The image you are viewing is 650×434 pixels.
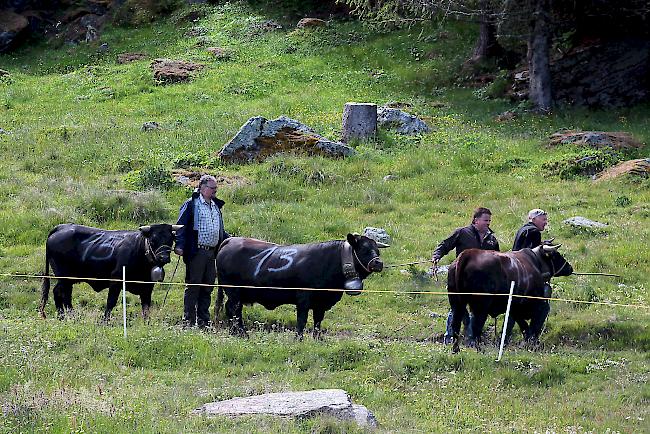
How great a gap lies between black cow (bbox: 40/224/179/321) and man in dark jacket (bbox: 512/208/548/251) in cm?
512

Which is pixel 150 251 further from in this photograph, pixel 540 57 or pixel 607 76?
pixel 607 76

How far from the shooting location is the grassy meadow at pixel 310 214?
1059 cm

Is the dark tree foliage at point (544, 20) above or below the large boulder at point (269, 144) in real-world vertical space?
above

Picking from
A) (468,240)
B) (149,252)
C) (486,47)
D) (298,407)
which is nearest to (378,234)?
(468,240)

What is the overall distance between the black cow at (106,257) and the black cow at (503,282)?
4283 millimetres

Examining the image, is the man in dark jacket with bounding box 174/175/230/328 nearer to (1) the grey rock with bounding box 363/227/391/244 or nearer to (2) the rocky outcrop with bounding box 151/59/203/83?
(1) the grey rock with bounding box 363/227/391/244

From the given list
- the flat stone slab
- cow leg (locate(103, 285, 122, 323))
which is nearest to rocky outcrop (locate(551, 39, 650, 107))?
cow leg (locate(103, 285, 122, 323))

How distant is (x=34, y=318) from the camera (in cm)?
1452

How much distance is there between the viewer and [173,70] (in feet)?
116

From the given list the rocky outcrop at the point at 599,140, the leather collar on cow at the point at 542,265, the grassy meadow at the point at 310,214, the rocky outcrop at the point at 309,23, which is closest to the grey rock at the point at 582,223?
the grassy meadow at the point at 310,214

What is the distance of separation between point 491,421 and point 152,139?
729 inches

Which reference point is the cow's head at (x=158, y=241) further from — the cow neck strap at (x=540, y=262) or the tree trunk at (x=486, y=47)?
the tree trunk at (x=486, y=47)

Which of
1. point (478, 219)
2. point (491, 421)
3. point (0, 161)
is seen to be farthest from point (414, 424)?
point (0, 161)

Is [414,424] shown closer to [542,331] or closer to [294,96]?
[542,331]
